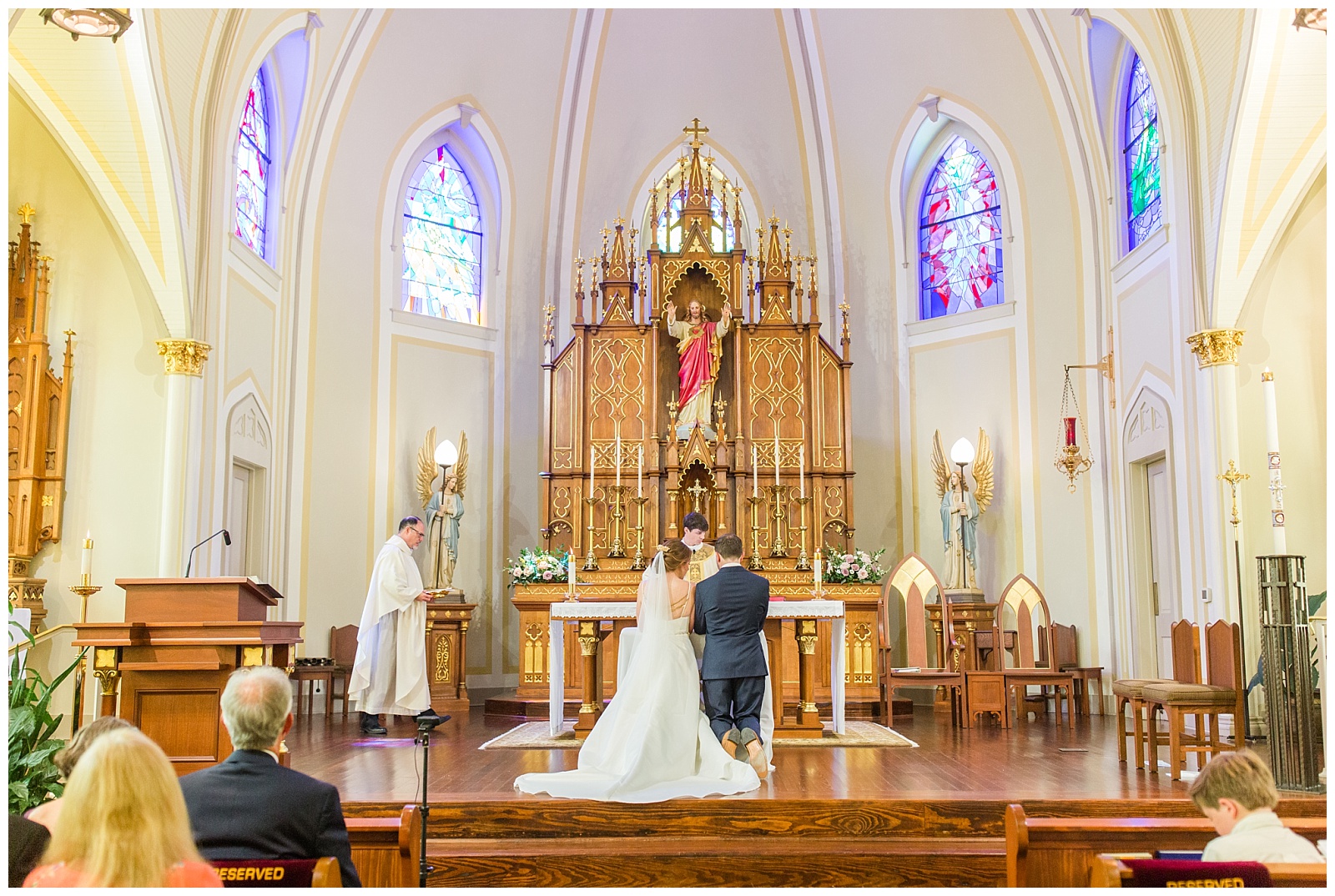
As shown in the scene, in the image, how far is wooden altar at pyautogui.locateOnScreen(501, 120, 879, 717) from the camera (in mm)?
12656

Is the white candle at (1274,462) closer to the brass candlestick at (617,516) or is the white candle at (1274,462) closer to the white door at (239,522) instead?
the brass candlestick at (617,516)

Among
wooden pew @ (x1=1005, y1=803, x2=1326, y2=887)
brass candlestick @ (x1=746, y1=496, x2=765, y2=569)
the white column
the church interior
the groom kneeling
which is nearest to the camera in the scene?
wooden pew @ (x1=1005, y1=803, x2=1326, y2=887)

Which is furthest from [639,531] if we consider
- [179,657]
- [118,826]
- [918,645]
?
[118,826]

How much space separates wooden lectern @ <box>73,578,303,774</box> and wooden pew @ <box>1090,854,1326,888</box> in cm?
481

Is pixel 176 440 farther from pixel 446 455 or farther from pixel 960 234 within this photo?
pixel 960 234

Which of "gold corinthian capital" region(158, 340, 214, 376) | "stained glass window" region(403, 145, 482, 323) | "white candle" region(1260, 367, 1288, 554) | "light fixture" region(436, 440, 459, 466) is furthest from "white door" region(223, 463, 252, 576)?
"white candle" region(1260, 367, 1288, 554)

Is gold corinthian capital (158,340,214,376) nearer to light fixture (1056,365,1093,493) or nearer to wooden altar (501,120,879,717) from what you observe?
wooden altar (501,120,879,717)

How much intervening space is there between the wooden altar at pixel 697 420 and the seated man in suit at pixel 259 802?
879 centimetres

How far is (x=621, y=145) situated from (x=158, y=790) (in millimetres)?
13107

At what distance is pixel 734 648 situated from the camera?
22.9 ft

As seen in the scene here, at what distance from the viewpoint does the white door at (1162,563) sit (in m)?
10.8

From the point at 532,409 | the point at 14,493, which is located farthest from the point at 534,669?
the point at 14,493

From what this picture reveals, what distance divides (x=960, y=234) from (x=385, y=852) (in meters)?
11.4

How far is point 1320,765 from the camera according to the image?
21.3 ft
